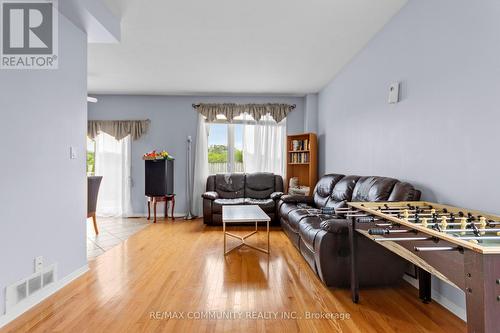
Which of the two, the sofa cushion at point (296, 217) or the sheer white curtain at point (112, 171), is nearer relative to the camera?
the sofa cushion at point (296, 217)

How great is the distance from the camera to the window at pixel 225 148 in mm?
6039

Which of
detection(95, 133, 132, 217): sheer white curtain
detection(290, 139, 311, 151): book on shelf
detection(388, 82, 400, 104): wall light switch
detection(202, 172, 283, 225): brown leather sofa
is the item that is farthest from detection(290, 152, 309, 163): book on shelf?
detection(95, 133, 132, 217): sheer white curtain

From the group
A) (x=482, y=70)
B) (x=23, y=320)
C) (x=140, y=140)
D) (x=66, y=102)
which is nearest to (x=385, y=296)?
(x=482, y=70)

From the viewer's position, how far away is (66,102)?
2588mm

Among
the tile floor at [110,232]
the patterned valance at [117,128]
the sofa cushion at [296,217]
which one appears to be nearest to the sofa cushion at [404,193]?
the sofa cushion at [296,217]

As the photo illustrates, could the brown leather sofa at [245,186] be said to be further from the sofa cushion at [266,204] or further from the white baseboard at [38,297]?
the white baseboard at [38,297]

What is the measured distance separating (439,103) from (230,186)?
3.96 m

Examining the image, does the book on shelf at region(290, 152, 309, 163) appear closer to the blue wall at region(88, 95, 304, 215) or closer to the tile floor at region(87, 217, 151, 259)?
the blue wall at region(88, 95, 304, 215)

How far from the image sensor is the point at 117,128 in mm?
5895

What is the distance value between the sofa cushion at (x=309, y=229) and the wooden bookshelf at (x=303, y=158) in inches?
95.0

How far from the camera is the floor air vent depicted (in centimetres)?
199

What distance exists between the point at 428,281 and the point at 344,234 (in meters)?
0.71

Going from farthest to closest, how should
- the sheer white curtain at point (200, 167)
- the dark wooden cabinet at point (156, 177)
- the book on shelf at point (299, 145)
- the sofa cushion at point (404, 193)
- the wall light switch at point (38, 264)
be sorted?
the sheer white curtain at point (200, 167), the book on shelf at point (299, 145), the dark wooden cabinet at point (156, 177), the sofa cushion at point (404, 193), the wall light switch at point (38, 264)

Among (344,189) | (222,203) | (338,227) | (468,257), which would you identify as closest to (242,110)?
(222,203)
